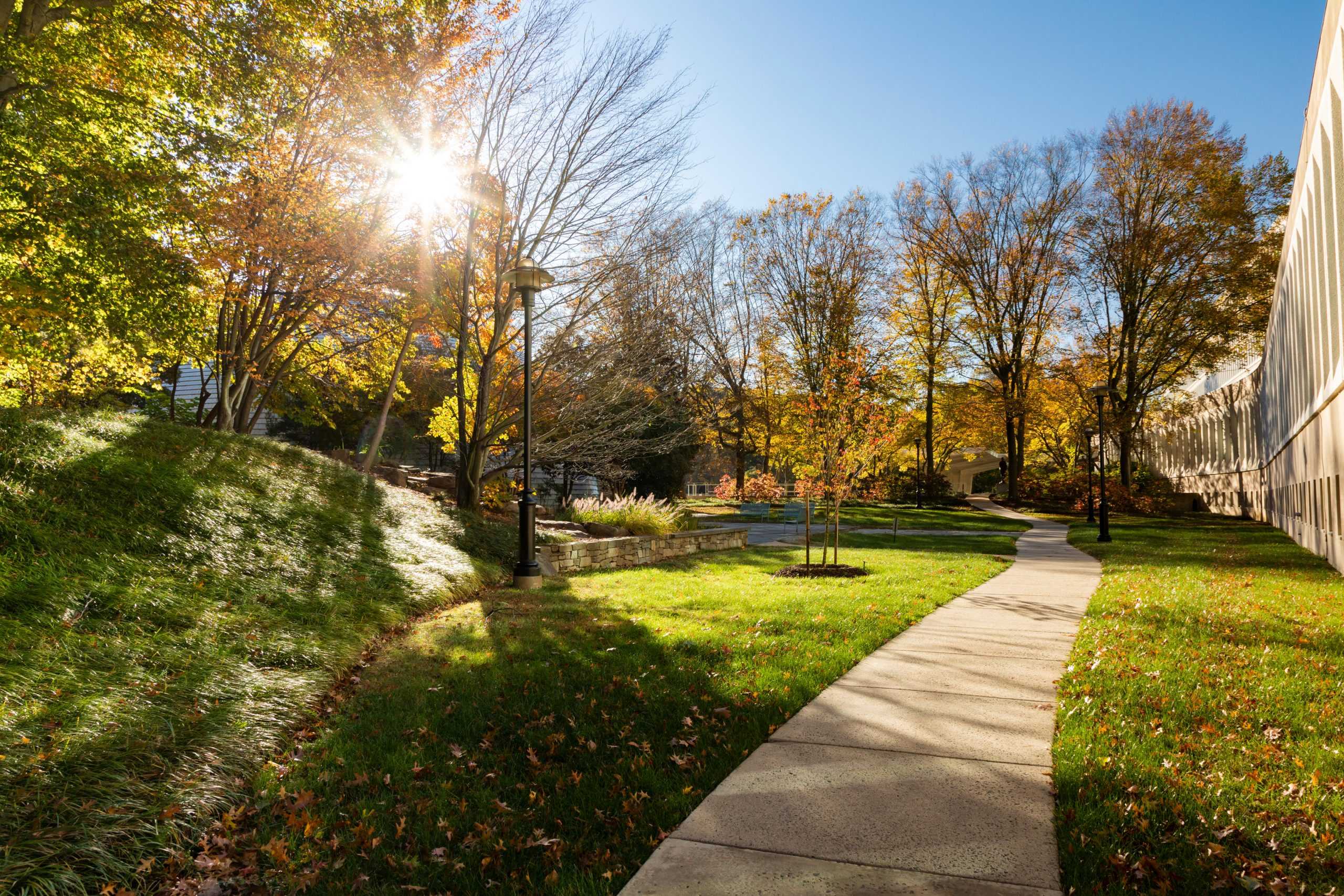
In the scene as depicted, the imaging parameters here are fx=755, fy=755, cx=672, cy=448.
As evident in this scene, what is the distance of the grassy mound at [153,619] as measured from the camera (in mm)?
3281

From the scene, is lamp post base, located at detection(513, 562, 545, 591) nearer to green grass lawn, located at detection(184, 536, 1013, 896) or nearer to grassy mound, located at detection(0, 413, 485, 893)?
grassy mound, located at detection(0, 413, 485, 893)

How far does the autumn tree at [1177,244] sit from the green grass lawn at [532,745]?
97.7 ft

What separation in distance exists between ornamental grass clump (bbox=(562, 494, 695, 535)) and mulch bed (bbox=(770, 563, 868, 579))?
386 centimetres

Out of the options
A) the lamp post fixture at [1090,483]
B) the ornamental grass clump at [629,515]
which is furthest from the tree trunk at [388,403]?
the lamp post fixture at [1090,483]

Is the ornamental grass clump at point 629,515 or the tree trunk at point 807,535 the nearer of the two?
the tree trunk at point 807,535

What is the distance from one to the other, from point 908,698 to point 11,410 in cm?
974

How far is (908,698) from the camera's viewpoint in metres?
5.21

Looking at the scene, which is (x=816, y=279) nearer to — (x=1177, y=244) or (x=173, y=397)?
(x=1177, y=244)

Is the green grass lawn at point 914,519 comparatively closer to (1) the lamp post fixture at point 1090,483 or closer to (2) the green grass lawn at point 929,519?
(2) the green grass lawn at point 929,519

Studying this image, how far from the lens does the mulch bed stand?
11.9 metres

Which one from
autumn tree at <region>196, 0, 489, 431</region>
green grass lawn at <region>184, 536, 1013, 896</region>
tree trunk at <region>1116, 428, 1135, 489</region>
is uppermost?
autumn tree at <region>196, 0, 489, 431</region>

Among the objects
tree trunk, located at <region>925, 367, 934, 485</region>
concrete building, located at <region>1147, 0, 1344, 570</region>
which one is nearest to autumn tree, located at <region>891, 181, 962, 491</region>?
tree trunk, located at <region>925, 367, 934, 485</region>

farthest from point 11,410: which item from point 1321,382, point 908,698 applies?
point 1321,382

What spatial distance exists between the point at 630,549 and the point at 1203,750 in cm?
1054
